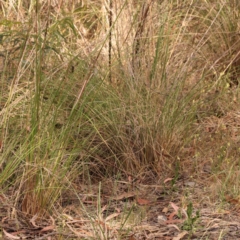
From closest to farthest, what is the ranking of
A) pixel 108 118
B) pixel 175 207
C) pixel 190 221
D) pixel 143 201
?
1. pixel 190 221
2. pixel 175 207
3. pixel 143 201
4. pixel 108 118

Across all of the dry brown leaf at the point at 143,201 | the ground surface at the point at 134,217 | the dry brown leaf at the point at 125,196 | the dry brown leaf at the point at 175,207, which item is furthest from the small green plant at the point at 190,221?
the dry brown leaf at the point at 125,196

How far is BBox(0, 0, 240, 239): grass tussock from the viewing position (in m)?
3.35

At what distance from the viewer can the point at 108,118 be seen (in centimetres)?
403

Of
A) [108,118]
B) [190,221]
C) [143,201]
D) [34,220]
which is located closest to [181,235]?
[190,221]

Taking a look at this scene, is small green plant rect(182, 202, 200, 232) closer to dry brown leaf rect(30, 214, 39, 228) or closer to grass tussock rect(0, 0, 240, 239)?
grass tussock rect(0, 0, 240, 239)

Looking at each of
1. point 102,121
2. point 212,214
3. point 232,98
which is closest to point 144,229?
point 212,214

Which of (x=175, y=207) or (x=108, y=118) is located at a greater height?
(x=108, y=118)

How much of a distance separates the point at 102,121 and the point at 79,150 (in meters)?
0.32

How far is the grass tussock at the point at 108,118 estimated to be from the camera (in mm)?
3352

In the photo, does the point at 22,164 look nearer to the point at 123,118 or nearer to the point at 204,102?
the point at 123,118

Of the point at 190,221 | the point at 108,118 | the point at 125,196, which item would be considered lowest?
the point at 125,196

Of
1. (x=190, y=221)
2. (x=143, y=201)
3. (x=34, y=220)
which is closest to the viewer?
(x=190, y=221)

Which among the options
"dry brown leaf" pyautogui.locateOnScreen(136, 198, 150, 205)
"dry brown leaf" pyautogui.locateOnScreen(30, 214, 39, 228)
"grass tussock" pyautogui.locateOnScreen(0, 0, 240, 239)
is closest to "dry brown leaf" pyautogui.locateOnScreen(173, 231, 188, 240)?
"grass tussock" pyautogui.locateOnScreen(0, 0, 240, 239)

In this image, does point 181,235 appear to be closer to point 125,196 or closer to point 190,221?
point 190,221
